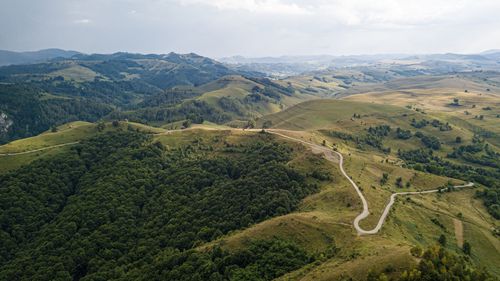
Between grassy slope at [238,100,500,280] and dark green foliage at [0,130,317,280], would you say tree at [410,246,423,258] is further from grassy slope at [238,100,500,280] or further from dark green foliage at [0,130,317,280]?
dark green foliage at [0,130,317,280]

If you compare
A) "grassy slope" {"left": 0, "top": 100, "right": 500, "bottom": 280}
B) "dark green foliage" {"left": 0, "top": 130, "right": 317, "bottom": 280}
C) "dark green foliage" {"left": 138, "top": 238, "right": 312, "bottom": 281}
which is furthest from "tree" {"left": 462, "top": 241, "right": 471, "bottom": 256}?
"dark green foliage" {"left": 0, "top": 130, "right": 317, "bottom": 280}

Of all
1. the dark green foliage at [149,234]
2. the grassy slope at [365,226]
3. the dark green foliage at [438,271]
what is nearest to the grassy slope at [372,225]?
the grassy slope at [365,226]

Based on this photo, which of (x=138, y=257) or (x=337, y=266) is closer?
(x=337, y=266)

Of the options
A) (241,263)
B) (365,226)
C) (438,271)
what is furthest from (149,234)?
(438,271)

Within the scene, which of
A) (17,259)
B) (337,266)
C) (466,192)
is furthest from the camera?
Result: (466,192)

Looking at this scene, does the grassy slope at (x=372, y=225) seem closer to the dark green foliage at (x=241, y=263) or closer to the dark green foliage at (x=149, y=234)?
the dark green foliage at (x=241, y=263)

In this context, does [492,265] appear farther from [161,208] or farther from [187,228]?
[161,208]

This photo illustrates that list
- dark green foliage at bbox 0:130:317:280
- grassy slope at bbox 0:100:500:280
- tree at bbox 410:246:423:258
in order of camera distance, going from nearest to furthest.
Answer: tree at bbox 410:246:423:258 → grassy slope at bbox 0:100:500:280 → dark green foliage at bbox 0:130:317:280

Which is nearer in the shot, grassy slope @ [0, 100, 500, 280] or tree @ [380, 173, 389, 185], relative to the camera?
→ grassy slope @ [0, 100, 500, 280]

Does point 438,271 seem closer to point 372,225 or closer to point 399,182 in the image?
point 372,225

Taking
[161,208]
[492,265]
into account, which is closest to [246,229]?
[161,208]

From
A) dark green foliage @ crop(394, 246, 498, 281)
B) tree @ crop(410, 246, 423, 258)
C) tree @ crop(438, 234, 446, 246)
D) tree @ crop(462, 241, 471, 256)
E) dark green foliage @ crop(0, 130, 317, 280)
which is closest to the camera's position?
dark green foliage @ crop(394, 246, 498, 281)
